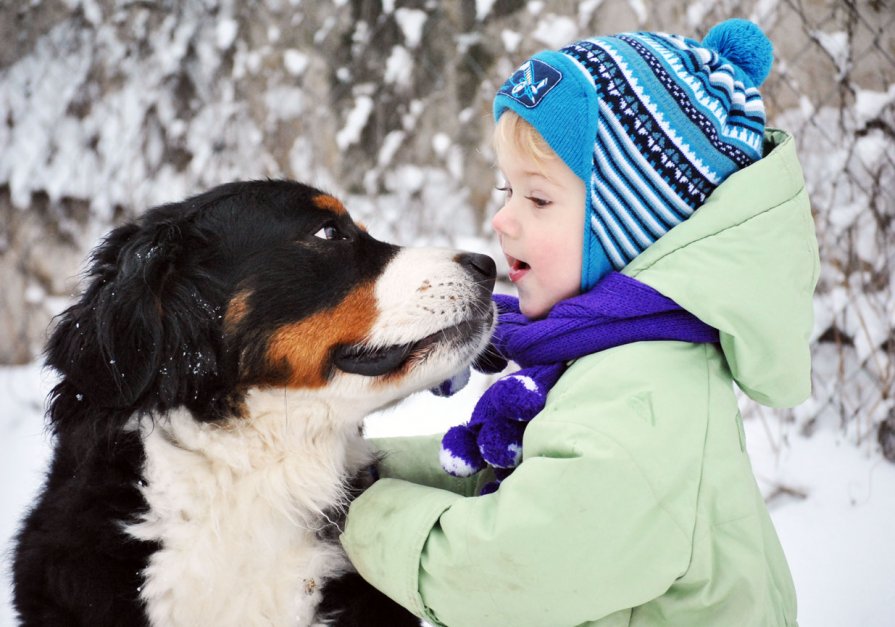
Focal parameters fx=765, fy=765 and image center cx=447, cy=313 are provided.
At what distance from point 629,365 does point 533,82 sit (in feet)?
2.22

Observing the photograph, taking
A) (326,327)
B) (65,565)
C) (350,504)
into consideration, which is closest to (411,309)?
(326,327)

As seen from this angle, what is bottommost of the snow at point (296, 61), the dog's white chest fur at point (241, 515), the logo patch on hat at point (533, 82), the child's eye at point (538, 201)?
the dog's white chest fur at point (241, 515)

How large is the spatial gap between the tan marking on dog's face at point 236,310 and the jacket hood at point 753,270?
874 millimetres

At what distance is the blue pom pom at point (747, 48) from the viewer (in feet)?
5.80

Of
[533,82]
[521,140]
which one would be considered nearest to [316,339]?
[521,140]

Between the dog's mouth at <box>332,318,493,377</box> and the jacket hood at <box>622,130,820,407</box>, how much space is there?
43 centimetres

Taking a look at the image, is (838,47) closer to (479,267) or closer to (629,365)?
(479,267)

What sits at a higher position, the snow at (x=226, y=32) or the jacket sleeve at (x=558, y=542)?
the snow at (x=226, y=32)

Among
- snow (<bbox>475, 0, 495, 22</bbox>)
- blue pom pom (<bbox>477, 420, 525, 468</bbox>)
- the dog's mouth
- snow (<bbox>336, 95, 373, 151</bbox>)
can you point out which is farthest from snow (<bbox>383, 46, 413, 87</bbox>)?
blue pom pom (<bbox>477, 420, 525, 468</bbox>)

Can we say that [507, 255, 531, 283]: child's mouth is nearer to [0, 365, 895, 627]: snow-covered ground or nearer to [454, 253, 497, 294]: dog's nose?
[454, 253, 497, 294]: dog's nose

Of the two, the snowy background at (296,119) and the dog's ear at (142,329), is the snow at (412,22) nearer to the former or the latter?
the snowy background at (296,119)

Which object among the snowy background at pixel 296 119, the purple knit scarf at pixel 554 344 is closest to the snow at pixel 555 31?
the snowy background at pixel 296 119

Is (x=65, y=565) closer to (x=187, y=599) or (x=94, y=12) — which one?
(x=187, y=599)

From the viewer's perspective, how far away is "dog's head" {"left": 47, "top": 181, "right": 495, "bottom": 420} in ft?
5.40
